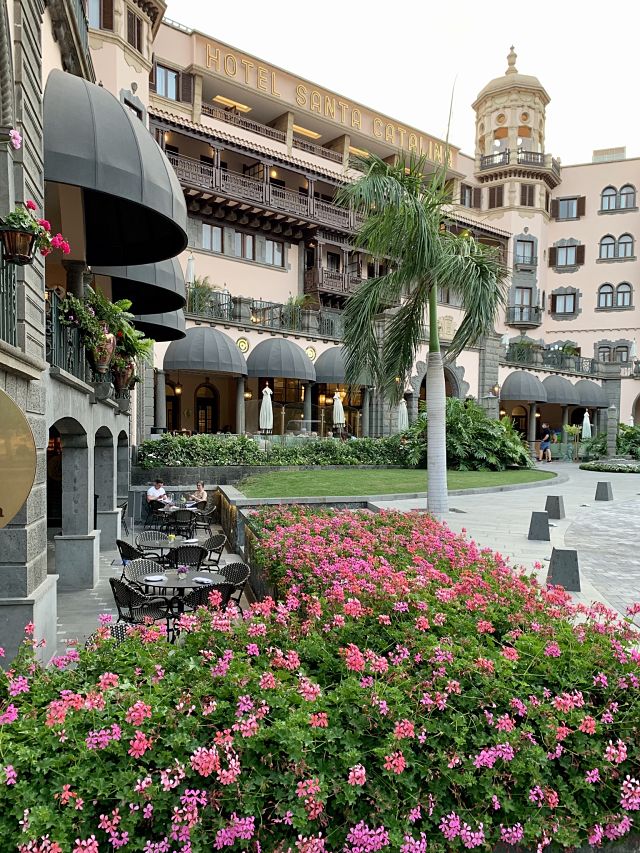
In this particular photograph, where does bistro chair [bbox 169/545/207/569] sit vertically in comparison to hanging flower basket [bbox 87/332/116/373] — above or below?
below

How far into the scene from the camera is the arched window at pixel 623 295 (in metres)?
48.3

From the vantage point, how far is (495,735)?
10.7 ft

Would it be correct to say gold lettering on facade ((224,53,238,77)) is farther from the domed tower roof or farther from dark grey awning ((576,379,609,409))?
dark grey awning ((576,379,609,409))

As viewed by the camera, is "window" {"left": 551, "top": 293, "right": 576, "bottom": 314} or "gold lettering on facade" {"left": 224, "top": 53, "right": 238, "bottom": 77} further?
"window" {"left": 551, "top": 293, "right": 576, "bottom": 314}

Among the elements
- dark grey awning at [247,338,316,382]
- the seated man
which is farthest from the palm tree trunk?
dark grey awning at [247,338,316,382]

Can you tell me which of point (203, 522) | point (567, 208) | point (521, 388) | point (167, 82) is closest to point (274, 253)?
point (167, 82)

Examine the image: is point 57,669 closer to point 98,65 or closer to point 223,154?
point 98,65

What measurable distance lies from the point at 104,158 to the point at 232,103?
91.0 feet

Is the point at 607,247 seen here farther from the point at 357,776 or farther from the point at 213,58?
the point at 357,776

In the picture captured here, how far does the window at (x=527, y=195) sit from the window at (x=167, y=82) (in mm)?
29228

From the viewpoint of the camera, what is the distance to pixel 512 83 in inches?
1892

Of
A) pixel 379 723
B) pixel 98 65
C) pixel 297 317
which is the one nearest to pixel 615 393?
pixel 297 317

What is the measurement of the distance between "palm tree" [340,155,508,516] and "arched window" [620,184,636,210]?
43.2 m

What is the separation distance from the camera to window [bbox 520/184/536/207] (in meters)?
47.1
